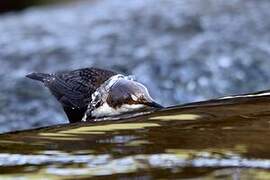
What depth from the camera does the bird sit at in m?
3.44

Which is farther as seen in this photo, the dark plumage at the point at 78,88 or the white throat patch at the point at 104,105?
the dark plumage at the point at 78,88

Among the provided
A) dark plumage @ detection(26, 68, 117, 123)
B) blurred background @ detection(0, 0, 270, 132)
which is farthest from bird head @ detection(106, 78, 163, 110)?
blurred background @ detection(0, 0, 270, 132)

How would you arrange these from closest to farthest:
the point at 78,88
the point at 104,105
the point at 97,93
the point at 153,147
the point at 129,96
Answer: the point at 153,147
the point at 129,96
the point at 104,105
the point at 97,93
the point at 78,88

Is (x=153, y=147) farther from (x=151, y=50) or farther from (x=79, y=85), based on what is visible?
(x=151, y=50)

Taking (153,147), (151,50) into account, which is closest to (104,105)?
(153,147)

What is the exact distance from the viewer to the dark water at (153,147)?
2.18 meters

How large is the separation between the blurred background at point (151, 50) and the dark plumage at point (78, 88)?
3.85ft

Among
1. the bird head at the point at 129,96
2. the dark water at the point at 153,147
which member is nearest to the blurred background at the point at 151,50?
the bird head at the point at 129,96

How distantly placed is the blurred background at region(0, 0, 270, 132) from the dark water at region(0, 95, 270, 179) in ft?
8.54

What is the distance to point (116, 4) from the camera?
9.88 metres

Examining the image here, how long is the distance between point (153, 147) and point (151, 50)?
4.36 m

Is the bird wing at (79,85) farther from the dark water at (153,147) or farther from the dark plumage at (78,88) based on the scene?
the dark water at (153,147)

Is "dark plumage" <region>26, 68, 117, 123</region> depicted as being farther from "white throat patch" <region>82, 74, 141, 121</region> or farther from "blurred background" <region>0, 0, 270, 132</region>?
"blurred background" <region>0, 0, 270, 132</region>

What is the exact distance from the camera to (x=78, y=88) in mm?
3932
